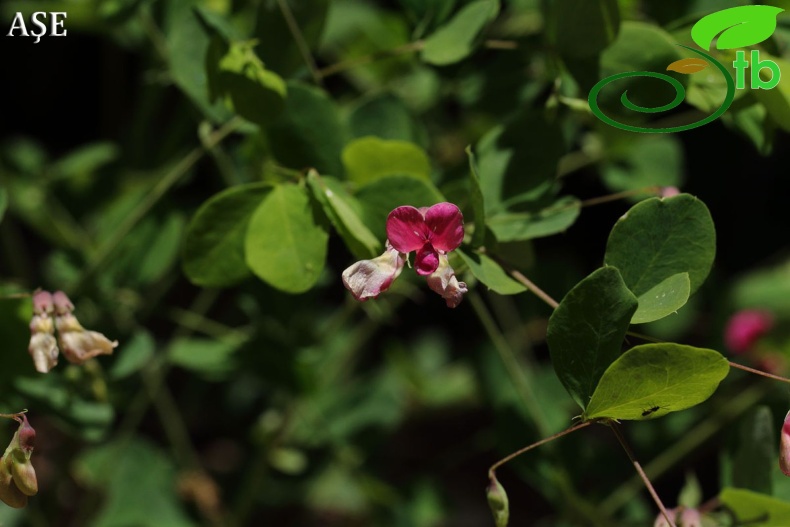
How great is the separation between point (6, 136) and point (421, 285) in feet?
3.17

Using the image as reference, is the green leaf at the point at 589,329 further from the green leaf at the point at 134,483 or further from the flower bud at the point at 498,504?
the green leaf at the point at 134,483

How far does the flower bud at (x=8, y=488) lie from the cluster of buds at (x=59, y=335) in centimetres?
10

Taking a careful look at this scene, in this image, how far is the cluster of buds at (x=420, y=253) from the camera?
77cm

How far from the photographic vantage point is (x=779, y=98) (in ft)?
2.98

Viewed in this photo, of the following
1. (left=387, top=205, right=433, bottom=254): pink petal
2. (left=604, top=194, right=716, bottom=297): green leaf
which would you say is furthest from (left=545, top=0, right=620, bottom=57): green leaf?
(left=387, top=205, right=433, bottom=254): pink petal

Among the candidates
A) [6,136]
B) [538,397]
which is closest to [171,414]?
A: [538,397]

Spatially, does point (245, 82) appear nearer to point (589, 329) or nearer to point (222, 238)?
point (222, 238)

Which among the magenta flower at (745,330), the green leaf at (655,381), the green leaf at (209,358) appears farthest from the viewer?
the magenta flower at (745,330)

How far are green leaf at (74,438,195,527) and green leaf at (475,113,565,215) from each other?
2.32ft

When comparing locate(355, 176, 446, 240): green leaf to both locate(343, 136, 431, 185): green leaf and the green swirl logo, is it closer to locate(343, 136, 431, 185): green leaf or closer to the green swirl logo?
locate(343, 136, 431, 185): green leaf

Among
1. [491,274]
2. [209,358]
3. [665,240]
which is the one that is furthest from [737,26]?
[209,358]

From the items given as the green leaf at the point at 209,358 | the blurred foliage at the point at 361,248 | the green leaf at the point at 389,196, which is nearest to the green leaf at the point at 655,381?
the blurred foliage at the point at 361,248

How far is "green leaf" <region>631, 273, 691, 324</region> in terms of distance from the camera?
0.78 m

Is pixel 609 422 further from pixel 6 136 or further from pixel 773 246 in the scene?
pixel 6 136
